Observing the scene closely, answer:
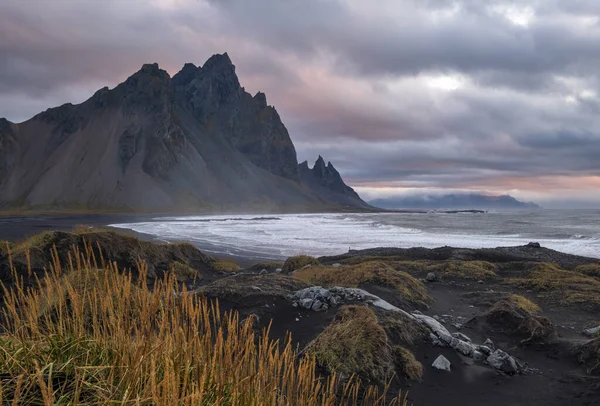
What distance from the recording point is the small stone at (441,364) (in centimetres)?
830

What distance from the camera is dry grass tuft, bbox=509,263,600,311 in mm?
15164

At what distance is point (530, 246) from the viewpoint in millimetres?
34156

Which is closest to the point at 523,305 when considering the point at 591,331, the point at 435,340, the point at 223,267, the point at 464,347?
the point at 591,331

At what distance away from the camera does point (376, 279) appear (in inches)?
578

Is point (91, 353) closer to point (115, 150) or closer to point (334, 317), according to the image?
point (334, 317)

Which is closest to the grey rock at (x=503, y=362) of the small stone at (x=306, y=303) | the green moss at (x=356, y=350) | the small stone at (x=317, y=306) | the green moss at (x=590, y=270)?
the green moss at (x=356, y=350)

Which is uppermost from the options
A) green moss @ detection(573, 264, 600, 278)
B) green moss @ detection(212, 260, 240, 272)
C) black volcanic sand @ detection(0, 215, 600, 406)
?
green moss @ detection(573, 264, 600, 278)

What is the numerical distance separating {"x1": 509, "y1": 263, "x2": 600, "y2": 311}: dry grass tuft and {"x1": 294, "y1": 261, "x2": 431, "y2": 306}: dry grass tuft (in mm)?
5523

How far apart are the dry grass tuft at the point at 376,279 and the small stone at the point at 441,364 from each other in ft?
15.3

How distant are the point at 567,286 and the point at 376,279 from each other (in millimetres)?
8825

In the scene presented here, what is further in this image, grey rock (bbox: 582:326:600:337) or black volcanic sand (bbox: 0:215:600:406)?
grey rock (bbox: 582:326:600:337)

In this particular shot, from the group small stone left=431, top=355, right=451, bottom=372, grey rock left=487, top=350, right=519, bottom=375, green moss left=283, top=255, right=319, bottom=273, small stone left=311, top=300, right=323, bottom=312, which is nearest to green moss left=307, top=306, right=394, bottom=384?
small stone left=431, top=355, right=451, bottom=372

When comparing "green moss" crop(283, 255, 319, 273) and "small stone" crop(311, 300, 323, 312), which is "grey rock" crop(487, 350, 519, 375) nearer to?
"small stone" crop(311, 300, 323, 312)

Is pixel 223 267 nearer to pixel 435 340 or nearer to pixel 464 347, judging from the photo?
pixel 435 340
